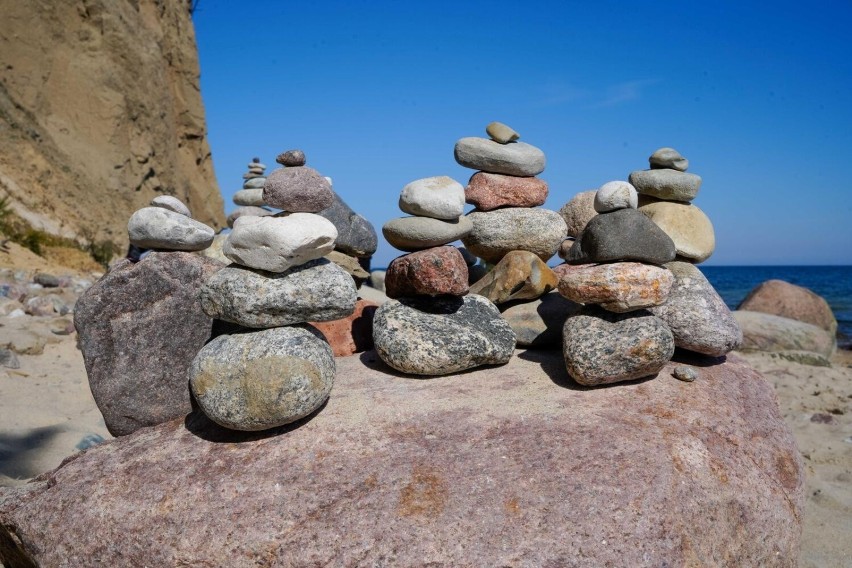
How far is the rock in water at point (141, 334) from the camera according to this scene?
417 cm

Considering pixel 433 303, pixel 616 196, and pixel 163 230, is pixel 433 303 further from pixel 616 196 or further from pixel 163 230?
pixel 163 230

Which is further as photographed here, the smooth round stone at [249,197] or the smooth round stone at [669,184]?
the smooth round stone at [249,197]

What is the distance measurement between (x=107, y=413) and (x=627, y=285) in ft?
11.8

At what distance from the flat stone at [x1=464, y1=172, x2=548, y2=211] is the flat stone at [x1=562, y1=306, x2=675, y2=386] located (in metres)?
1.45

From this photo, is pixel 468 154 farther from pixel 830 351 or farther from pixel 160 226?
pixel 830 351

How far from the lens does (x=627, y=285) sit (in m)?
4.16

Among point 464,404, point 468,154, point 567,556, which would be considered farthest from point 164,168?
point 567,556

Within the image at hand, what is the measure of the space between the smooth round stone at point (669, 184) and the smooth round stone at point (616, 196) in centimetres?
75

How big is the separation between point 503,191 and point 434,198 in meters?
0.98

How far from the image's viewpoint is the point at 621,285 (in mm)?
4164

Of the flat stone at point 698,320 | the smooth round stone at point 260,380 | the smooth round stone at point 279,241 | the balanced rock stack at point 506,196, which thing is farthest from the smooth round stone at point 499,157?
the smooth round stone at point 260,380

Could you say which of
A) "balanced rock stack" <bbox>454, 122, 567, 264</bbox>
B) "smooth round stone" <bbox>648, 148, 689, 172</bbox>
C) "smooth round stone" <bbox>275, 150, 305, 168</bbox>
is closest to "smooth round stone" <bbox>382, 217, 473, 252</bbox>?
"balanced rock stack" <bbox>454, 122, 567, 264</bbox>

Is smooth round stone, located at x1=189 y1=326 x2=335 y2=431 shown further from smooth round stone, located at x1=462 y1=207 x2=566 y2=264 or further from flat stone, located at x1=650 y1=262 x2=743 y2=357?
flat stone, located at x1=650 y1=262 x2=743 y2=357

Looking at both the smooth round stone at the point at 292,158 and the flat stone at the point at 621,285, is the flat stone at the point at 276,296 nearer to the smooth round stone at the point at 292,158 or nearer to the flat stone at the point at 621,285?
the smooth round stone at the point at 292,158
